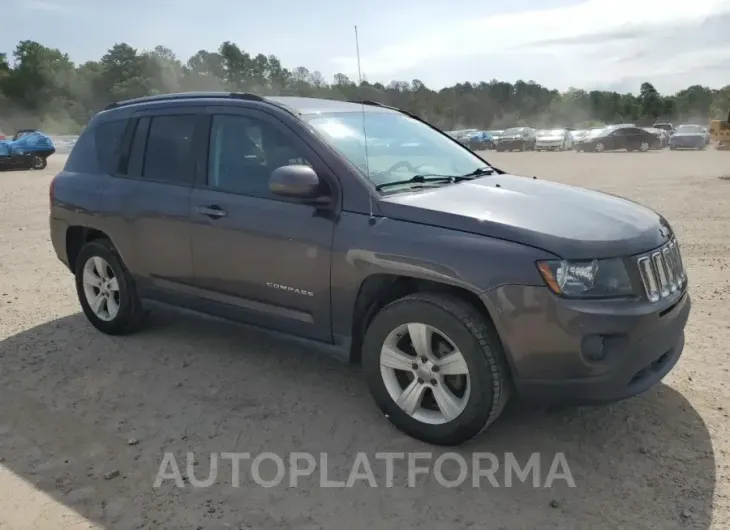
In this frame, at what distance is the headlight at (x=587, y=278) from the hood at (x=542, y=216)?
0.14 ft

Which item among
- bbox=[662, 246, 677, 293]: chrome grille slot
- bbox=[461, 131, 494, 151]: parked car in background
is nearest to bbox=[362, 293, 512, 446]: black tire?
bbox=[662, 246, 677, 293]: chrome grille slot

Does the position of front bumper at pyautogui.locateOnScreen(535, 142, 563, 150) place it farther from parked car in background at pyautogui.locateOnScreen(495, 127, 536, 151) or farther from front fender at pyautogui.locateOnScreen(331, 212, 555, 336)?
front fender at pyautogui.locateOnScreen(331, 212, 555, 336)

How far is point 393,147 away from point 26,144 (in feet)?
73.7

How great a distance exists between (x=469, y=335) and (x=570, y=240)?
659 millimetres

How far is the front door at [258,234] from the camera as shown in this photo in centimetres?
373

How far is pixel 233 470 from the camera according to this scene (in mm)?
3264

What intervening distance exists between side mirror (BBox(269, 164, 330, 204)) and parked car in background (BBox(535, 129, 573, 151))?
3756cm

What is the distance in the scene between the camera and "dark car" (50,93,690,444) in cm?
304

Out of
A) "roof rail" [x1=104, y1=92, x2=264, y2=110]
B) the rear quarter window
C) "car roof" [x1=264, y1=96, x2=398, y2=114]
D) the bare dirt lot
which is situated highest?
"roof rail" [x1=104, y1=92, x2=264, y2=110]

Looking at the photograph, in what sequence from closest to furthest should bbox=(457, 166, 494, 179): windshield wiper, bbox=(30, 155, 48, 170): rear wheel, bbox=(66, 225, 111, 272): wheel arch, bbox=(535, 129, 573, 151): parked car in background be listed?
bbox=(457, 166, 494, 179): windshield wiper, bbox=(66, 225, 111, 272): wheel arch, bbox=(30, 155, 48, 170): rear wheel, bbox=(535, 129, 573, 151): parked car in background

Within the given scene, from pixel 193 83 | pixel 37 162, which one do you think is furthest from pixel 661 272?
pixel 193 83

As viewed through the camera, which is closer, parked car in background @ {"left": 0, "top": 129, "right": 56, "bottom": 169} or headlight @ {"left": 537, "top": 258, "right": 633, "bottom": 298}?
headlight @ {"left": 537, "top": 258, "right": 633, "bottom": 298}

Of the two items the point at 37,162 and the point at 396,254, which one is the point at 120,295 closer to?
the point at 396,254

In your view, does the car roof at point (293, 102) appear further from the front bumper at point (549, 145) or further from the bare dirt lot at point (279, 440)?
the front bumper at point (549, 145)
